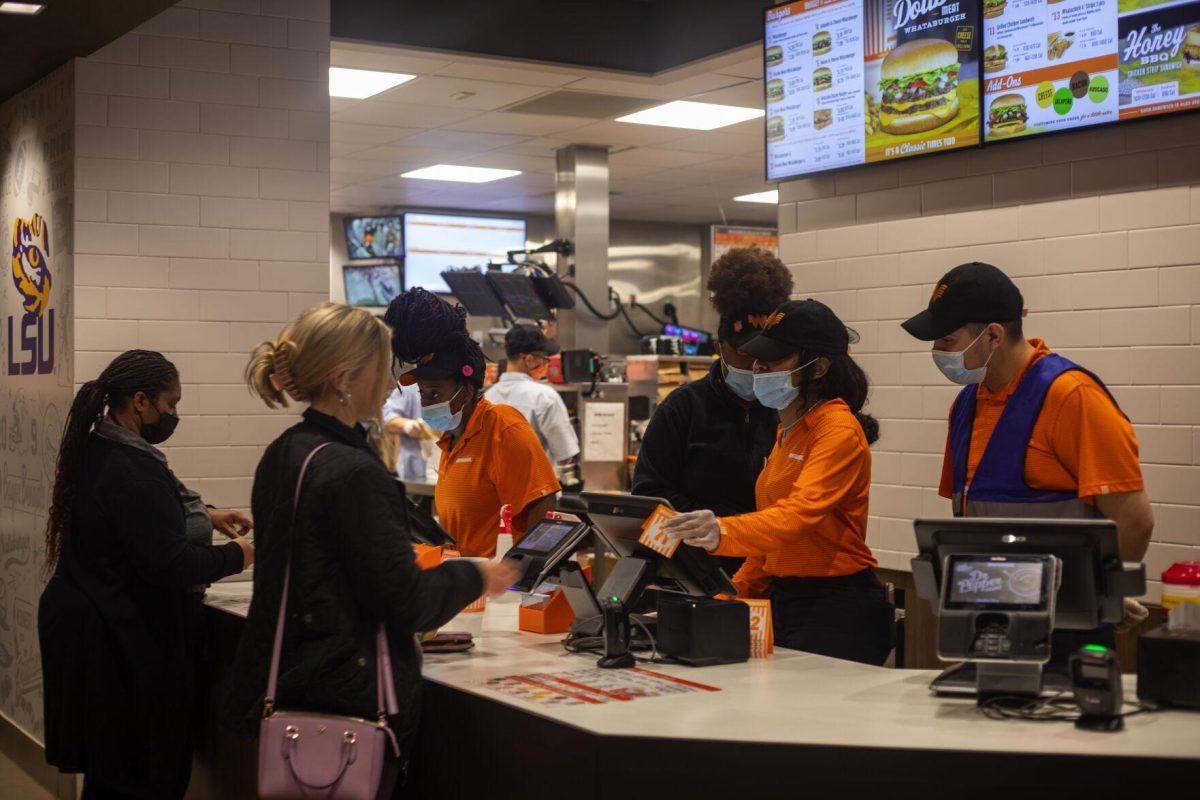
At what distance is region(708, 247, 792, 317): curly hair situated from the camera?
4.03 meters

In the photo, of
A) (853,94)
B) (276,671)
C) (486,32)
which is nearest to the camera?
(276,671)

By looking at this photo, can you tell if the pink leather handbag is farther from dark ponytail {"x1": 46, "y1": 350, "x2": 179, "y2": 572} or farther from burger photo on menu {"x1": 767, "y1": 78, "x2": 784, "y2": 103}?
burger photo on menu {"x1": 767, "y1": 78, "x2": 784, "y2": 103}

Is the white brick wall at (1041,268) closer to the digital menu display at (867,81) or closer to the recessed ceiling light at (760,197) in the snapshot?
the digital menu display at (867,81)

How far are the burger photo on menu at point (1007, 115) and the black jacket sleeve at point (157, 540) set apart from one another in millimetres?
3189

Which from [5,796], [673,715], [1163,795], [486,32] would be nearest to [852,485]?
[673,715]

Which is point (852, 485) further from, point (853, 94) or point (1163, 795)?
point (853, 94)

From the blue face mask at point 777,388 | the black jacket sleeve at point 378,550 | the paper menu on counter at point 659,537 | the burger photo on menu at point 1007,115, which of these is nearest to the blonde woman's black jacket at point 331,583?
the black jacket sleeve at point 378,550

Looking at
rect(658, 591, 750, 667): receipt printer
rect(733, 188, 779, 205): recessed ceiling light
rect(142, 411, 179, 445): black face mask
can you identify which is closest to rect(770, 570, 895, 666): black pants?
rect(658, 591, 750, 667): receipt printer

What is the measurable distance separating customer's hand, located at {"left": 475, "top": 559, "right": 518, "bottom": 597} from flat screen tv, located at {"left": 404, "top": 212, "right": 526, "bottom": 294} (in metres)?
10.3

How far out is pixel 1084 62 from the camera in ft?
14.8

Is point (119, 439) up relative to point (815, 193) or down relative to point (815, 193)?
down

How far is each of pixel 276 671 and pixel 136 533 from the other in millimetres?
1296

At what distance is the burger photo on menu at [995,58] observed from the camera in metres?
4.77

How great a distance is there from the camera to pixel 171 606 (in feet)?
12.5
